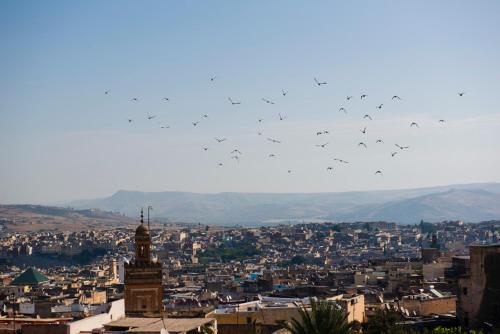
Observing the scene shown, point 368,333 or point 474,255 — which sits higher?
point 474,255

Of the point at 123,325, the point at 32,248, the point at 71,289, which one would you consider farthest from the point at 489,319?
the point at 32,248

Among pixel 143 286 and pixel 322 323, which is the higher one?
pixel 143 286

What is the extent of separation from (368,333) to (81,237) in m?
129

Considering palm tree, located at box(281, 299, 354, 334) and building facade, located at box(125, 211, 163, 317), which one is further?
building facade, located at box(125, 211, 163, 317)

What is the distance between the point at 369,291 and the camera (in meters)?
48.9

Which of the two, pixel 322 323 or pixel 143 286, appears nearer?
pixel 322 323

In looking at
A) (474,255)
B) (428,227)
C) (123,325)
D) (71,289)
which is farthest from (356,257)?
(123,325)

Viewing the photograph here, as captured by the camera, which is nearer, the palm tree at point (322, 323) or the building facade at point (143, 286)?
the palm tree at point (322, 323)

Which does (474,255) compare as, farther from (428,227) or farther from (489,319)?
(428,227)

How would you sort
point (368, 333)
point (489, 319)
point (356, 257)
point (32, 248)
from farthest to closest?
point (32, 248) < point (356, 257) < point (489, 319) < point (368, 333)

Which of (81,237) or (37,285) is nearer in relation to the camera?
(37,285)

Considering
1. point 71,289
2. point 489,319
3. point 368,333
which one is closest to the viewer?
point 368,333

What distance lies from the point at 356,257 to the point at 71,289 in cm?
5951

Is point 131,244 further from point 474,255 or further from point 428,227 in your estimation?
point 474,255
